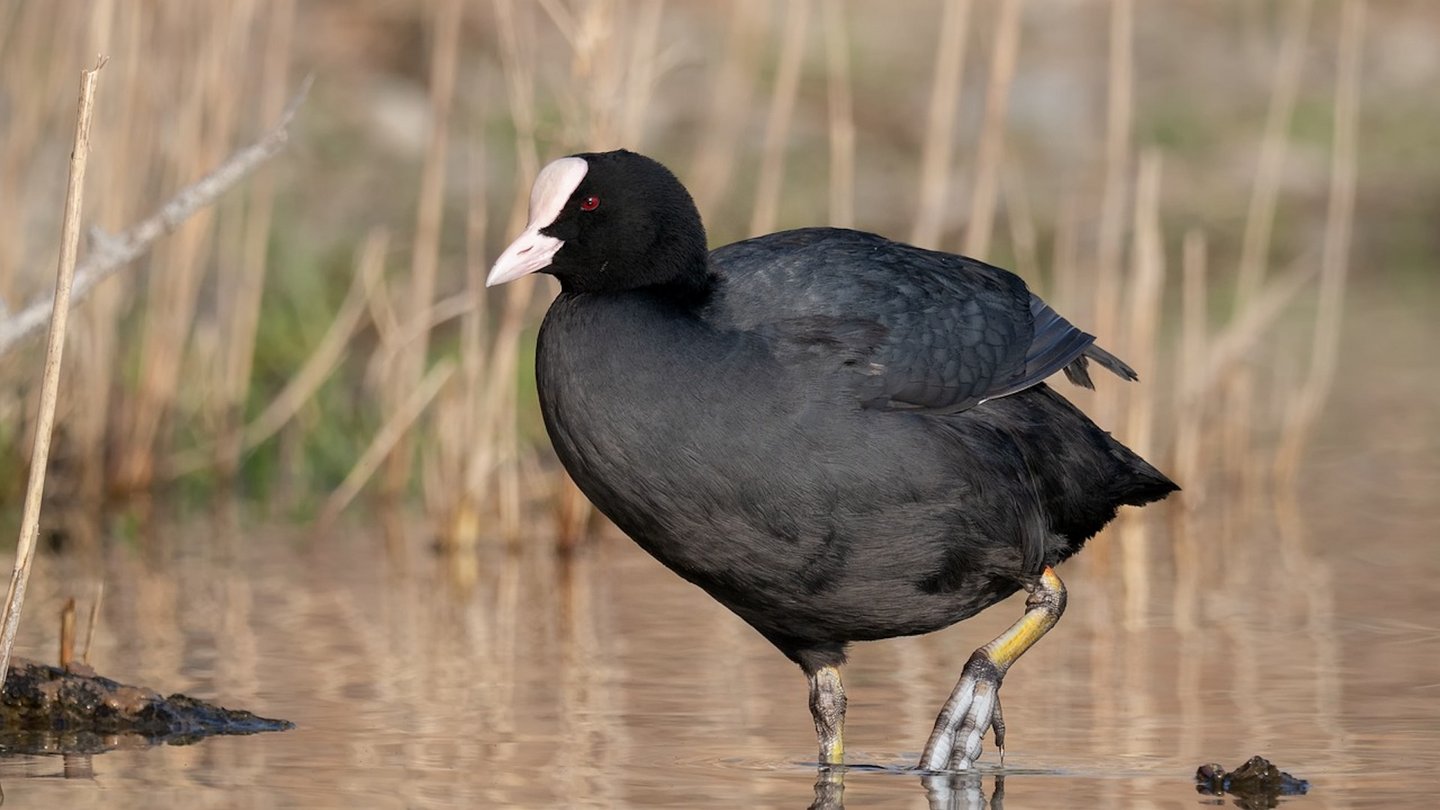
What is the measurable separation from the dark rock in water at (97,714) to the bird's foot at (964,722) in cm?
125

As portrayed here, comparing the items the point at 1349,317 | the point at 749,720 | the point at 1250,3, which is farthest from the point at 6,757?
the point at 1250,3

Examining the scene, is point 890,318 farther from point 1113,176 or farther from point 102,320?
point 102,320

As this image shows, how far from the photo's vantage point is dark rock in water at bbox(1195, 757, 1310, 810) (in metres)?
3.81

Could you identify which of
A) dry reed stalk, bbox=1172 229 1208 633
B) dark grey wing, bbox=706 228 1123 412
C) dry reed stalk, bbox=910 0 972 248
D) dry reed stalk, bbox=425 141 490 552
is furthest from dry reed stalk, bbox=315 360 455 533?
dark grey wing, bbox=706 228 1123 412

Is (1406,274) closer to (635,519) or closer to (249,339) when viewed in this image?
(249,339)

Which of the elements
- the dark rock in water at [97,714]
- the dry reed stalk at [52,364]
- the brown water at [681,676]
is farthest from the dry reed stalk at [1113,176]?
the dry reed stalk at [52,364]

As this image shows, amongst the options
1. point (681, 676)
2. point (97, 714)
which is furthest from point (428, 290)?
point (97, 714)

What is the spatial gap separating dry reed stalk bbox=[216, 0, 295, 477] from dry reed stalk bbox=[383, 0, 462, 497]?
0.48 metres

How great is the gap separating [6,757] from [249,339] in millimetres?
3441

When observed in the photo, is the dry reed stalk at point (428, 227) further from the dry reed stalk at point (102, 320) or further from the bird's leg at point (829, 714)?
the bird's leg at point (829, 714)

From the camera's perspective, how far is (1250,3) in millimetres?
16953

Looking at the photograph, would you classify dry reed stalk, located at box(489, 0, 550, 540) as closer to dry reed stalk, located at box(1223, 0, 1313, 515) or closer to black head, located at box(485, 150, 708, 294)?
black head, located at box(485, 150, 708, 294)

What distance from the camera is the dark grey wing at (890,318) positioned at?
418 cm

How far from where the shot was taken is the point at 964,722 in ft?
13.9
